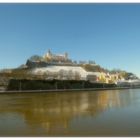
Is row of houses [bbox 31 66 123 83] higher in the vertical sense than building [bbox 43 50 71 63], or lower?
lower

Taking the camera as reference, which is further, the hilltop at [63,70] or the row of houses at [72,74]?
the row of houses at [72,74]

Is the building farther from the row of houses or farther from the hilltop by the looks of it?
the row of houses

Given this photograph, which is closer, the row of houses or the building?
the building

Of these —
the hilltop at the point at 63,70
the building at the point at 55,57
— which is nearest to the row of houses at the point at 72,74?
the hilltop at the point at 63,70

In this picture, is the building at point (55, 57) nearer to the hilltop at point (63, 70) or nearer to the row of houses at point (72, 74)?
the hilltop at point (63, 70)

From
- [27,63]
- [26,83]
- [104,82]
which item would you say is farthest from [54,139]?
[104,82]

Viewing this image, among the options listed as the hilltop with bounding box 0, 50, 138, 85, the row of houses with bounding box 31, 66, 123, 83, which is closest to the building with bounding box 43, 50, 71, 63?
the hilltop with bounding box 0, 50, 138, 85

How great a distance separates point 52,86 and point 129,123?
1764 cm

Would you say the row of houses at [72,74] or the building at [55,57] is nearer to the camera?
the building at [55,57]

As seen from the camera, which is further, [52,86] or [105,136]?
[52,86]

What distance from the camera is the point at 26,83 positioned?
69.5 ft

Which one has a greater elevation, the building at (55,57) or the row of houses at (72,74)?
the building at (55,57)

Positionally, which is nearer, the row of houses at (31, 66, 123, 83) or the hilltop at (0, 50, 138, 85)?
the hilltop at (0, 50, 138, 85)

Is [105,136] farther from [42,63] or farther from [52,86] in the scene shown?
[42,63]
